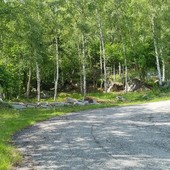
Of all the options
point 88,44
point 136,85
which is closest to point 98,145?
point 136,85

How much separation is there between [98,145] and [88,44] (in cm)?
4241

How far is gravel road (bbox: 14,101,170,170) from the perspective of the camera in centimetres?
974

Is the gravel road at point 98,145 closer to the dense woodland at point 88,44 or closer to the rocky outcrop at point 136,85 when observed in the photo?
the dense woodland at point 88,44

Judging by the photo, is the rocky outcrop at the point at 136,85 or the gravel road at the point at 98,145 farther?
the rocky outcrop at the point at 136,85

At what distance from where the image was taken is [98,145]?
40.5 feet

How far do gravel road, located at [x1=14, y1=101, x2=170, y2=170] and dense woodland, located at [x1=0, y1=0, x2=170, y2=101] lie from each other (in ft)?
56.3

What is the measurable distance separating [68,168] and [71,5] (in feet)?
116

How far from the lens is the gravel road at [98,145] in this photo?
32.0 feet

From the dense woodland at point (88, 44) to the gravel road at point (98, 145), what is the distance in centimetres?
1715

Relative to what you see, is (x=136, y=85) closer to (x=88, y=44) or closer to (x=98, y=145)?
(x=88, y=44)

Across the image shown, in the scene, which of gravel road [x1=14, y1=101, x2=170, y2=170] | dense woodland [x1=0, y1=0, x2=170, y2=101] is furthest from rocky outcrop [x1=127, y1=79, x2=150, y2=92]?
gravel road [x1=14, y1=101, x2=170, y2=170]

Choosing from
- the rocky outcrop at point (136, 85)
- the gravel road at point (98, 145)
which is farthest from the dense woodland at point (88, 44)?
the gravel road at point (98, 145)

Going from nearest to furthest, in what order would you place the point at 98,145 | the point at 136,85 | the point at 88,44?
the point at 98,145 < the point at 136,85 < the point at 88,44

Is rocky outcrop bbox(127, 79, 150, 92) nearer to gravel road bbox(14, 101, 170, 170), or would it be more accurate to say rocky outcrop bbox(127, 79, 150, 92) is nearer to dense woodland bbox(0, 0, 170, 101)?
dense woodland bbox(0, 0, 170, 101)
